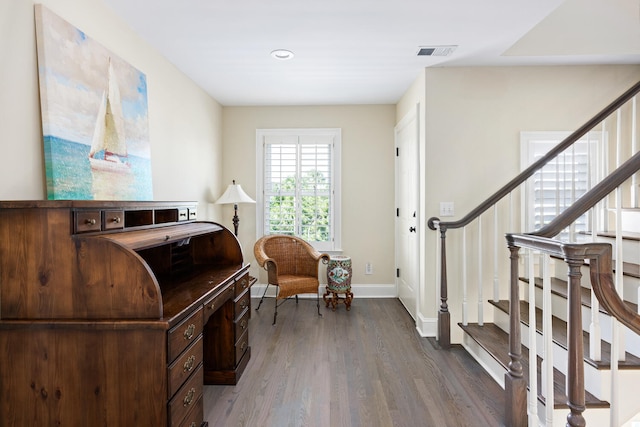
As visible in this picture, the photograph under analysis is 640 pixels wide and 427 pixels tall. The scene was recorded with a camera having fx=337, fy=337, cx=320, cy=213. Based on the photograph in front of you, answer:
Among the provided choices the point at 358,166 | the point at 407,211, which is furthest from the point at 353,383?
the point at 358,166

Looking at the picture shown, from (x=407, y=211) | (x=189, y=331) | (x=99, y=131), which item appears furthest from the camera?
(x=407, y=211)

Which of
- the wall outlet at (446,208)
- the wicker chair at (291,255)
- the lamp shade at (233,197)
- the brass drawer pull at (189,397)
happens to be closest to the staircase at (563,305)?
the wall outlet at (446,208)

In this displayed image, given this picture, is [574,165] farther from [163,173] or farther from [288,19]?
[163,173]

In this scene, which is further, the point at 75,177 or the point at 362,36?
the point at 362,36

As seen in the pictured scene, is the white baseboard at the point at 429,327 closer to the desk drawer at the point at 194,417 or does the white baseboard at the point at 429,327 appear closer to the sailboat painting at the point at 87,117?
the desk drawer at the point at 194,417

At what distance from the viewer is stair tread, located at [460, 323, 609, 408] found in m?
1.71

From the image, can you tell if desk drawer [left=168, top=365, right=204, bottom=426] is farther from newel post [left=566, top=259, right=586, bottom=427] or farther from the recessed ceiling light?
the recessed ceiling light

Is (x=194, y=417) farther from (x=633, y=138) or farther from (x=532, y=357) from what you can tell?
(x=633, y=138)

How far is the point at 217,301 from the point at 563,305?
7.46ft

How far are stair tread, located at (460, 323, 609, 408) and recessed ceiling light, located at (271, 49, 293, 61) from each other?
2.69m

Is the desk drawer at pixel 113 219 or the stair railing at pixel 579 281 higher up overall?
the desk drawer at pixel 113 219

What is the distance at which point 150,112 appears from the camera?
102 inches

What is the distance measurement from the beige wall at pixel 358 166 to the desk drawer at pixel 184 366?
9.10ft

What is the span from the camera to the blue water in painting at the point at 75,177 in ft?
5.35
